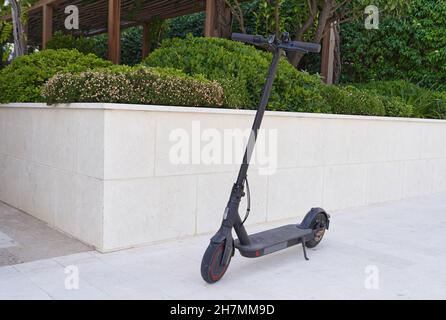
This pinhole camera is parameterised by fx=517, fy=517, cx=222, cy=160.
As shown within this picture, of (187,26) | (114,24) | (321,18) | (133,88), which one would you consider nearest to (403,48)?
(321,18)

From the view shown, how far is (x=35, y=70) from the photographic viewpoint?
5996 millimetres

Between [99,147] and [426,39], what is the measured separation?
342 inches

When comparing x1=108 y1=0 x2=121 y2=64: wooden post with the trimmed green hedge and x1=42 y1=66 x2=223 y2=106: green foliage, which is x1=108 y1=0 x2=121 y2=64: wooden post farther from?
x1=42 y1=66 x2=223 y2=106: green foliage

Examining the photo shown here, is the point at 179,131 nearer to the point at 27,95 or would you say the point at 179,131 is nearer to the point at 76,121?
the point at 76,121

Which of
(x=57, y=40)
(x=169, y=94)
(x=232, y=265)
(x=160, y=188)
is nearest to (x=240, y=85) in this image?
(x=169, y=94)

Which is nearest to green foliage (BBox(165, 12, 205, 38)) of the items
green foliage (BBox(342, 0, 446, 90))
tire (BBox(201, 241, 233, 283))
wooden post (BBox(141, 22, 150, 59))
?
wooden post (BBox(141, 22, 150, 59))

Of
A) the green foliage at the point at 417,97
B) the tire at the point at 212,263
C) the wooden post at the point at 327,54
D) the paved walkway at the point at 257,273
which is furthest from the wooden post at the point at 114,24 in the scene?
the tire at the point at 212,263

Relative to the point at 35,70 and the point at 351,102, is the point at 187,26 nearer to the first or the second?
the point at 351,102

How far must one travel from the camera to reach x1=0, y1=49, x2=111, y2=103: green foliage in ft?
19.2

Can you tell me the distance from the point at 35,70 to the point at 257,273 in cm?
379

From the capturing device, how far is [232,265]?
12.8 feet

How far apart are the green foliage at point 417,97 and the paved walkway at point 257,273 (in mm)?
4180

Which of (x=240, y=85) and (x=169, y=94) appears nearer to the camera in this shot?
(x=169, y=94)
